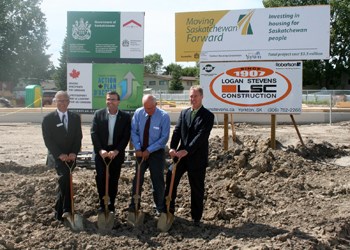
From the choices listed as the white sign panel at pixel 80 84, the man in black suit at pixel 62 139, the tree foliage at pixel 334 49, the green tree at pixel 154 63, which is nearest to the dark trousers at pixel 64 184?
the man in black suit at pixel 62 139

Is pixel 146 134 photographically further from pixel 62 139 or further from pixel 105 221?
pixel 105 221

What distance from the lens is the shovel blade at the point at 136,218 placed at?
628 cm

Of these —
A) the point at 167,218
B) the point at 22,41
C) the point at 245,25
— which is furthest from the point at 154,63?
the point at 167,218

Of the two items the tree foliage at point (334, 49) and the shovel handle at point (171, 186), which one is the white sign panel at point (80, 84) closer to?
the shovel handle at point (171, 186)

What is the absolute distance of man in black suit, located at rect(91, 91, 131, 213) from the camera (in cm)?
632

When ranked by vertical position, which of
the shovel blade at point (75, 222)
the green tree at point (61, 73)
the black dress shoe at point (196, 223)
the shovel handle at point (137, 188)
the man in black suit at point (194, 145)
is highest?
the green tree at point (61, 73)

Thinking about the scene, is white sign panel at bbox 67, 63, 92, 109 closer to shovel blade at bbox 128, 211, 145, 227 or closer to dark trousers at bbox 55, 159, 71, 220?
dark trousers at bbox 55, 159, 71, 220

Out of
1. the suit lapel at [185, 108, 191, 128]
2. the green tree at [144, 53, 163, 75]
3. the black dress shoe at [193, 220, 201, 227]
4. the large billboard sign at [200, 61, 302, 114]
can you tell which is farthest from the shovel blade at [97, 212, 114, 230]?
the green tree at [144, 53, 163, 75]

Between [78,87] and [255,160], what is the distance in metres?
4.57

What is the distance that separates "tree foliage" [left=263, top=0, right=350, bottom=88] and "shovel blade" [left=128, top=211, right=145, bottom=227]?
179ft

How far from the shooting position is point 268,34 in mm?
11781

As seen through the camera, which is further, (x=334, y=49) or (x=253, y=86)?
(x=334, y=49)

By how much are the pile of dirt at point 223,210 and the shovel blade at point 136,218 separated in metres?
0.08

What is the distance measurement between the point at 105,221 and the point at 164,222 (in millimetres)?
772
